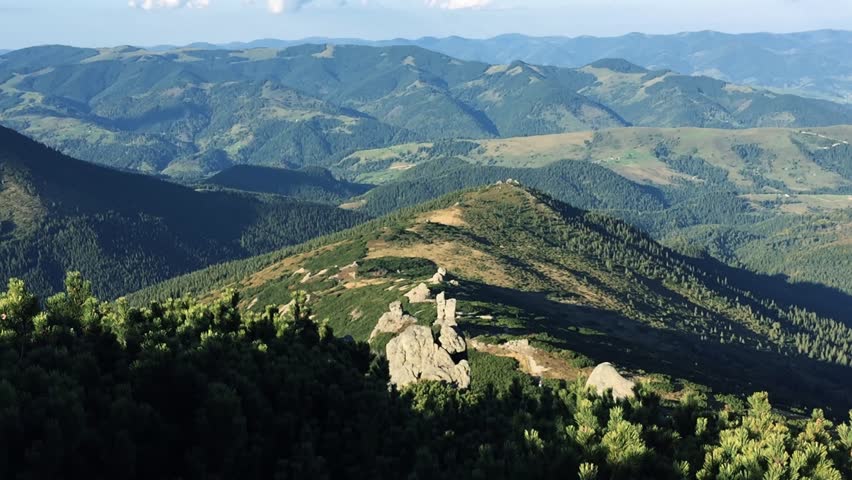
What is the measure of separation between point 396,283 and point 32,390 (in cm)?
13989

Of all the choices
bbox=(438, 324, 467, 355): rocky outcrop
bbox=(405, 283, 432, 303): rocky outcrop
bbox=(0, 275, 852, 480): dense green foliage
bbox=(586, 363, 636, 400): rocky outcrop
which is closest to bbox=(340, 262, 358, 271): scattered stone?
bbox=(405, 283, 432, 303): rocky outcrop

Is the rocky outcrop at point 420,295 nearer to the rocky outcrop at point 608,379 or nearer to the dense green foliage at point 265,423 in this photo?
the rocky outcrop at point 608,379

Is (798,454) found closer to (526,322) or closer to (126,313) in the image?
(126,313)

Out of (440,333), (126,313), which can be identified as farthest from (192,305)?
(440,333)

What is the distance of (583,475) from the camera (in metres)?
17.9

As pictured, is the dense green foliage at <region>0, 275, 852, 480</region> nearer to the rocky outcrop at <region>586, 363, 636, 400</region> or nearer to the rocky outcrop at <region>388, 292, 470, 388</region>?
the rocky outcrop at <region>586, 363, 636, 400</region>

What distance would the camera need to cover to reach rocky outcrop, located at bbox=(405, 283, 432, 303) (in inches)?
5009

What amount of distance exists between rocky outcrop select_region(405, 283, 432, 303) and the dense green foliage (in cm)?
9677

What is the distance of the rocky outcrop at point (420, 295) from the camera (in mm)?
127231

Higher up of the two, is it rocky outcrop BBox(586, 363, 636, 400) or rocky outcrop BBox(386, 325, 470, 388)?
rocky outcrop BBox(586, 363, 636, 400)

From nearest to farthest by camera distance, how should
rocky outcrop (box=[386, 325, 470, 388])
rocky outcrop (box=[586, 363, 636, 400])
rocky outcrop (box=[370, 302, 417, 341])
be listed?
rocky outcrop (box=[586, 363, 636, 400])
rocky outcrop (box=[386, 325, 470, 388])
rocky outcrop (box=[370, 302, 417, 341])

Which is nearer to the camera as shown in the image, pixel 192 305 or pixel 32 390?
pixel 32 390

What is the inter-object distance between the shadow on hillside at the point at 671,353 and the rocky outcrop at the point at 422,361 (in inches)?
1265

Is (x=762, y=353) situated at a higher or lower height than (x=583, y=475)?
lower
